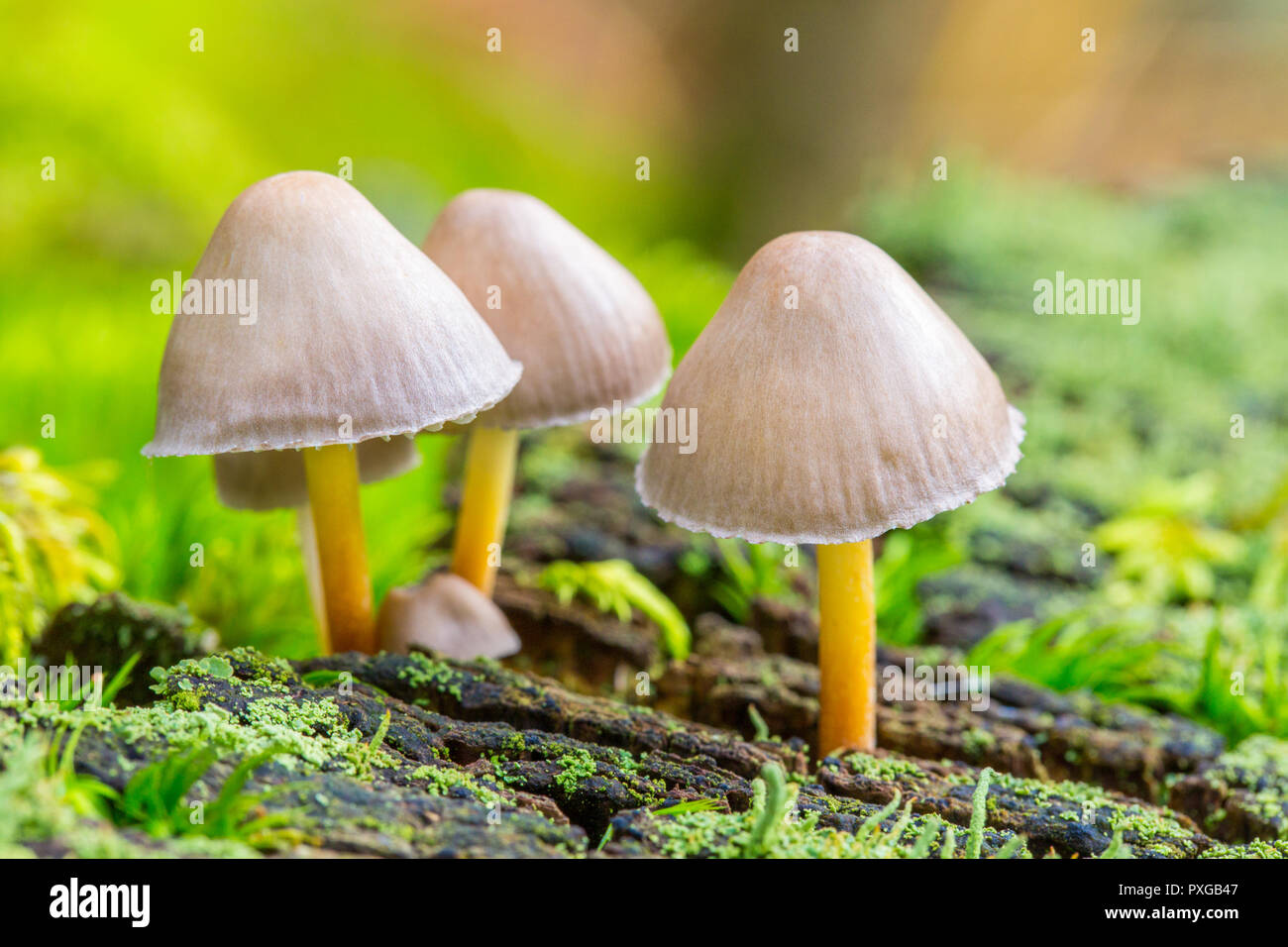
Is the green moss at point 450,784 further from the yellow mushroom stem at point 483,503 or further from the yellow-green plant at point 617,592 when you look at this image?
the yellow-green plant at point 617,592

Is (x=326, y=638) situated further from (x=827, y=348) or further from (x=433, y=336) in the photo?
(x=827, y=348)

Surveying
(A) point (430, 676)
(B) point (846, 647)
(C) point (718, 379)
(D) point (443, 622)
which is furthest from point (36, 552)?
(B) point (846, 647)

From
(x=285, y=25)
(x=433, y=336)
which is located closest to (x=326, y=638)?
(x=433, y=336)

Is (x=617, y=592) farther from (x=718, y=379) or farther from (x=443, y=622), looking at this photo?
(x=718, y=379)

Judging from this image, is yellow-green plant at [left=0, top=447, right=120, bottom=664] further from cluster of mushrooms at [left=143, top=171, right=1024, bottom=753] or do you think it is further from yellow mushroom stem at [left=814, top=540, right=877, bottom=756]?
yellow mushroom stem at [left=814, top=540, right=877, bottom=756]

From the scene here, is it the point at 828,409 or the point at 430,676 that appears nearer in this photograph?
the point at 828,409

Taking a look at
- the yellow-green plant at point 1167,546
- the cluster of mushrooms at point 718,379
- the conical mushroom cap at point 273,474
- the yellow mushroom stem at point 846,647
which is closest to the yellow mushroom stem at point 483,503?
the conical mushroom cap at point 273,474

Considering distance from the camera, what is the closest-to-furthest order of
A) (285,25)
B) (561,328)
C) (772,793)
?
(772,793) < (561,328) < (285,25)
